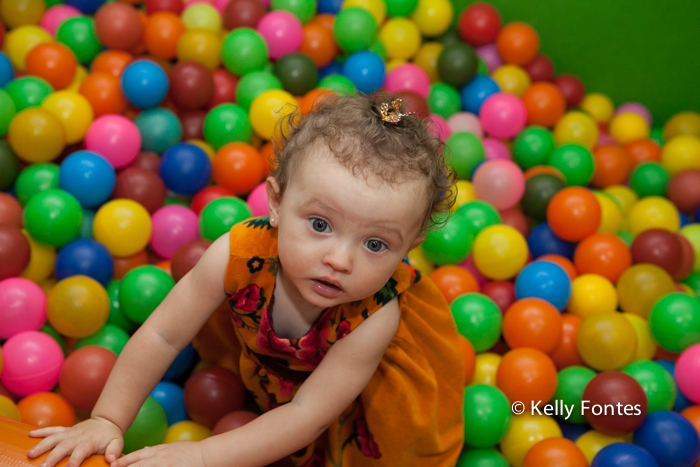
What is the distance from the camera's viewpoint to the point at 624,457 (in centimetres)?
110

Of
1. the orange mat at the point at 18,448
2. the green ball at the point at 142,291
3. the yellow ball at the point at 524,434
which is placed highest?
the orange mat at the point at 18,448

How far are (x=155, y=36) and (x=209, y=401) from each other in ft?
3.36

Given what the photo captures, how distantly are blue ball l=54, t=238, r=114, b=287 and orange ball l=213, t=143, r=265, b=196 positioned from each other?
0.36m

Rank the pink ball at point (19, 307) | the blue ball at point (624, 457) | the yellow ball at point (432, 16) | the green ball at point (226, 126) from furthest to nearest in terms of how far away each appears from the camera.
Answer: the yellow ball at point (432, 16)
the green ball at point (226, 126)
the pink ball at point (19, 307)
the blue ball at point (624, 457)

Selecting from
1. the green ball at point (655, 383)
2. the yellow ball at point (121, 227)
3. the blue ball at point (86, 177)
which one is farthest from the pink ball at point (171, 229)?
the green ball at point (655, 383)

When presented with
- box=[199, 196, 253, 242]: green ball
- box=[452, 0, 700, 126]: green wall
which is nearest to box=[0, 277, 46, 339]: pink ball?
box=[199, 196, 253, 242]: green ball

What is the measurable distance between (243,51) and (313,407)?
1096 mm

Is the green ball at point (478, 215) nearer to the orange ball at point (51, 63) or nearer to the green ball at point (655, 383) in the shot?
the green ball at point (655, 383)

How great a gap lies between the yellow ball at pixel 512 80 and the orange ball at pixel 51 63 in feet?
4.01

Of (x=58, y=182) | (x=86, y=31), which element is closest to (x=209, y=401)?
(x=58, y=182)

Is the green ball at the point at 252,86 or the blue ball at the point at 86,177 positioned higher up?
the green ball at the point at 252,86

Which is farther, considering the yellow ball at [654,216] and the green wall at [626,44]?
the green wall at [626,44]

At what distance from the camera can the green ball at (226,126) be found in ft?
5.37

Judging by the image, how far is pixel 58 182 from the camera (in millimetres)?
1440
